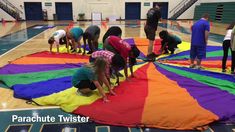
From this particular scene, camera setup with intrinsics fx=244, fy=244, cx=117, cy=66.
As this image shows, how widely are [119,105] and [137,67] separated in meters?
2.34

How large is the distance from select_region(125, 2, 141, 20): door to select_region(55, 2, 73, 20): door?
671 centimetres

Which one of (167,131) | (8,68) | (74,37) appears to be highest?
(74,37)

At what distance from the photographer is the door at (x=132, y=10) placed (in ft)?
96.8

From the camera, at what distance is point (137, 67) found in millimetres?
6320

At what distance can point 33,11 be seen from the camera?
2884cm

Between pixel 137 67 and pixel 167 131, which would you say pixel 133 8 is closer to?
pixel 137 67

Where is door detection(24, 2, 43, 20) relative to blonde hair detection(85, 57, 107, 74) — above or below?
above

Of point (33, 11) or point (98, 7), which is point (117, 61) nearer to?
point (98, 7)

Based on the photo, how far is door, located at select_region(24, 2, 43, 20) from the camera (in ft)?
93.9

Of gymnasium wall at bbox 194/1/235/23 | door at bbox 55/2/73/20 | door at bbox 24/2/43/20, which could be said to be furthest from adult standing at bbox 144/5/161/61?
door at bbox 24/2/43/20

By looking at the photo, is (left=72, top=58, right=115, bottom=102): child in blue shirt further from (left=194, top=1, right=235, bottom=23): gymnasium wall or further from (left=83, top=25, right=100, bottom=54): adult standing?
(left=194, top=1, right=235, bottom=23): gymnasium wall

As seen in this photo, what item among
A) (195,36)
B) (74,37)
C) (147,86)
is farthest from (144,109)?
(74,37)

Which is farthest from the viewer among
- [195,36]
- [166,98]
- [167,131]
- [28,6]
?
[28,6]

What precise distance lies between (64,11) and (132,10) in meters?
8.17
